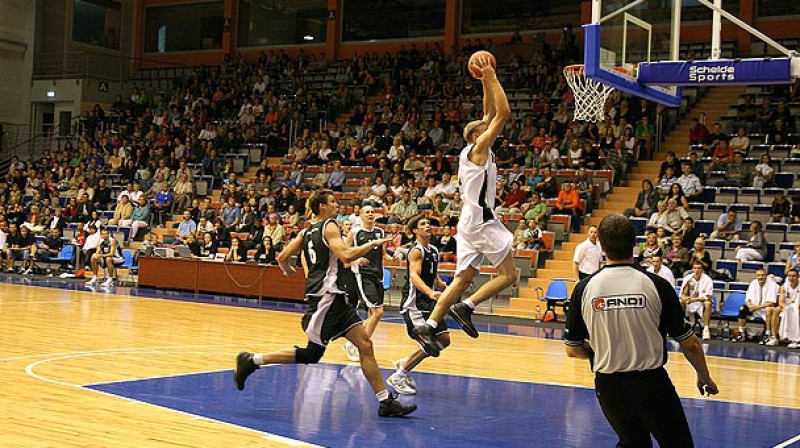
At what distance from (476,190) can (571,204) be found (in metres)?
12.5

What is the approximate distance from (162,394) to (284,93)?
22402mm

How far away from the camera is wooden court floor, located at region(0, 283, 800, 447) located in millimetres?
6281

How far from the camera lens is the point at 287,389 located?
8.38 metres

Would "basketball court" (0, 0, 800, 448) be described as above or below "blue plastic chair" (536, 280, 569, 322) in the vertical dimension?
below

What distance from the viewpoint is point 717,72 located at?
1042 cm

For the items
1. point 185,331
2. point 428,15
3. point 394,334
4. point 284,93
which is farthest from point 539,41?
point 185,331

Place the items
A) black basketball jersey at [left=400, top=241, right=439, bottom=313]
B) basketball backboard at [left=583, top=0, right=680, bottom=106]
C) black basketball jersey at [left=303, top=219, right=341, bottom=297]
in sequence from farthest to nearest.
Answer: basketball backboard at [left=583, top=0, right=680, bottom=106], black basketball jersey at [left=400, top=241, right=439, bottom=313], black basketball jersey at [left=303, top=219, right=341, bottom=297]

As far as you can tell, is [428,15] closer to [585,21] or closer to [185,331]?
[585,21]

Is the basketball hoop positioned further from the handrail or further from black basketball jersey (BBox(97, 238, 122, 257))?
the handrail

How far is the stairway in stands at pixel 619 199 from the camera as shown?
17828 millimetres

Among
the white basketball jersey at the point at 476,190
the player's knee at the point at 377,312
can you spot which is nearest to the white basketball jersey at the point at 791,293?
the player's knee at the point at 377,312

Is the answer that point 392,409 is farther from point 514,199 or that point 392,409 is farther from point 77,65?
point 77,65

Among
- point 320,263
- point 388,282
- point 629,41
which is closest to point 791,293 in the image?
point 629,41

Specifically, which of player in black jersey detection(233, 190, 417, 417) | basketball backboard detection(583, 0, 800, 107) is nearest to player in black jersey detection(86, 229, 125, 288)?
basketball backboard detection(583, 0, 800, 107)
